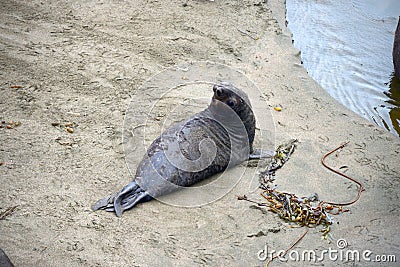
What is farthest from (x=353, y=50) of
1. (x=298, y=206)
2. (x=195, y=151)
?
(x=195, y=151)

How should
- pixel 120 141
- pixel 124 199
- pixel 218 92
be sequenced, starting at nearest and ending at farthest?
1. pixel 124 199
2. pixel 218 92
3. pixel 120 141

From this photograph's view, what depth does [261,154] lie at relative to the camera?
406 centimetres

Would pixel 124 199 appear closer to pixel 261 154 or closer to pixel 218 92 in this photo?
pixel 218 92

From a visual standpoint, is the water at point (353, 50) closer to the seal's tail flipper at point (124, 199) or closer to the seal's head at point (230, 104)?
the seal's head at point (230, 104)

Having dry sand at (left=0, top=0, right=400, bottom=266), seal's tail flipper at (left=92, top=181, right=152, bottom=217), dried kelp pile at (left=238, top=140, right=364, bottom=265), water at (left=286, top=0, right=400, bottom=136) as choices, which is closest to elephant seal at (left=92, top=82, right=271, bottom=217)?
seal's tail flipper at (left=92, top=181, right=152, bottom=217)

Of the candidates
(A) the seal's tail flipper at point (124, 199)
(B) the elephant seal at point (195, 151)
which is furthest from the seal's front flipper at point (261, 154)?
(A) the seal's tail flipper at point (124, 199)

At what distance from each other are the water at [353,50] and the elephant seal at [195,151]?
227 centimetres

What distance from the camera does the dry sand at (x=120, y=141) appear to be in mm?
2921

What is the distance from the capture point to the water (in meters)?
5.70

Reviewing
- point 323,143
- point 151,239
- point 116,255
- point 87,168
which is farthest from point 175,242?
point 323,143

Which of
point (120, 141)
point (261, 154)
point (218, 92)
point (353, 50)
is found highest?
point (218, 92)

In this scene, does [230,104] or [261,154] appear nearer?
[230,104]

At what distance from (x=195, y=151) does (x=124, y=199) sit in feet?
2.45

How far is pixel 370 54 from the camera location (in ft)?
22.3
